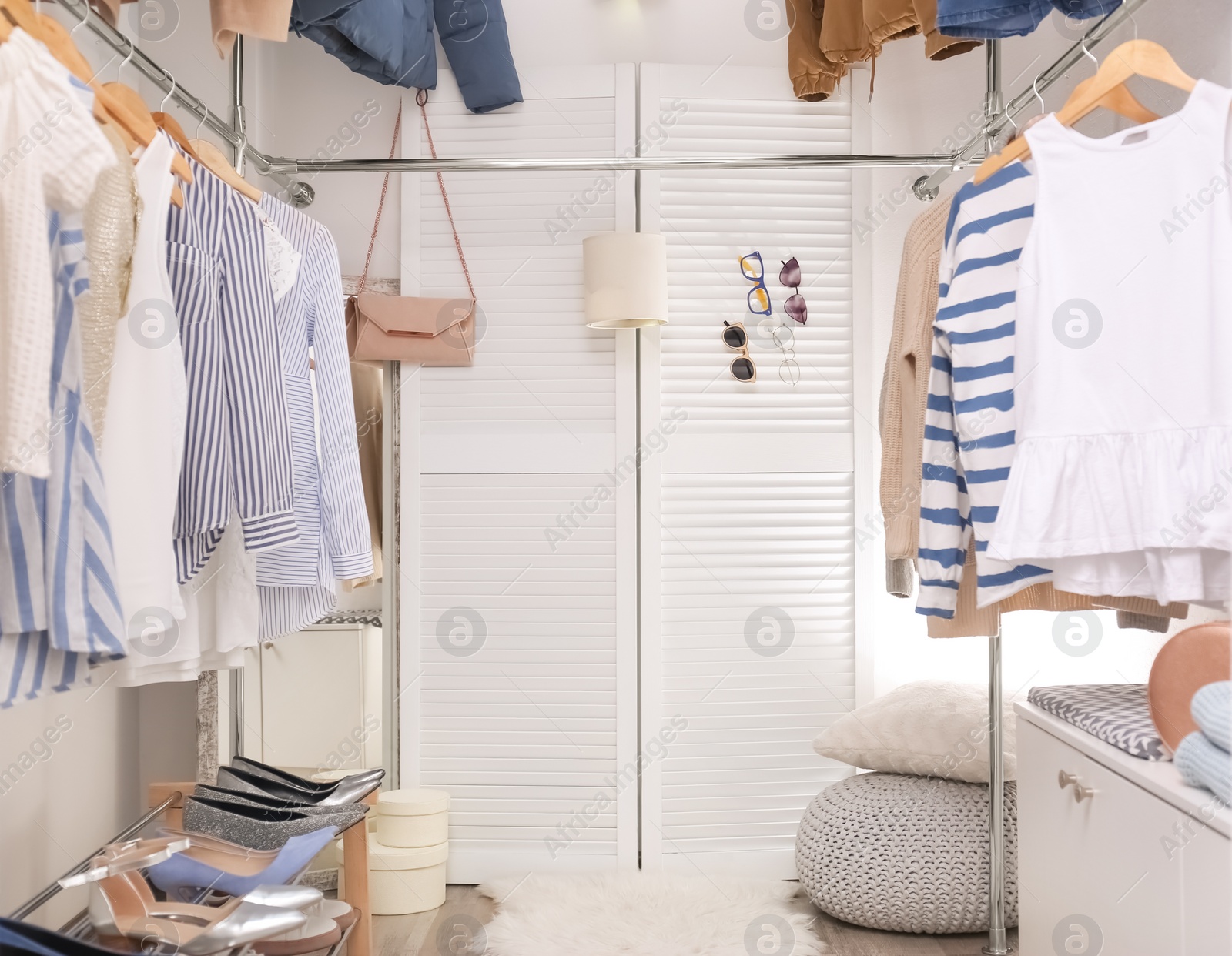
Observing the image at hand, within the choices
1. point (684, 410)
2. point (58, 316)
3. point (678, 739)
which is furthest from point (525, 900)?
point (58, 316)

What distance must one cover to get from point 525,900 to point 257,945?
3.73 feet

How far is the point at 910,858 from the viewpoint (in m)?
2.25

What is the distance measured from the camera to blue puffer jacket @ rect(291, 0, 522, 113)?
7.66 ft

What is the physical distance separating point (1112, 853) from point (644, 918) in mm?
1251

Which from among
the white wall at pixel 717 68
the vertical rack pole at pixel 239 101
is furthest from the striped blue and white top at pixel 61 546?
the white wall at pixel 717 68

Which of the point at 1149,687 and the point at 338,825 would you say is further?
the point at 338,825

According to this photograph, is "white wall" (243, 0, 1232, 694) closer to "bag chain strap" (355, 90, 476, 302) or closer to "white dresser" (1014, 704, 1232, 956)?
"bag chain strap" (355, 90, 476, 302)

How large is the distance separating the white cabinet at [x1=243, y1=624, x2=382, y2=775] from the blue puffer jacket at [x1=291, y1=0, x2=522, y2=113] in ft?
4.97

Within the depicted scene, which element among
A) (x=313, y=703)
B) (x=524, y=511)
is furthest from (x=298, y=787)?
(x=524, y=511)

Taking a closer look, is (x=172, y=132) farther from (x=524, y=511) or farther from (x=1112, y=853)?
(x=1112, y=853)

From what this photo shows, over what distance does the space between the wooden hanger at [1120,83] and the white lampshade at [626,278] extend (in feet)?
3.65

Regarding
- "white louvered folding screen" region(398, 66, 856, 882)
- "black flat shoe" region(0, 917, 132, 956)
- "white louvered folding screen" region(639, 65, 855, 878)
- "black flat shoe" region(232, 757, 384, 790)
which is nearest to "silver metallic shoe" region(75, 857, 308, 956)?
"black flat shoe" region(0, 917, 132, 956)

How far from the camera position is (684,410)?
9.01 ft

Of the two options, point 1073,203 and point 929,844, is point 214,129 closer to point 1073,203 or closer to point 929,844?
point 1073,203
